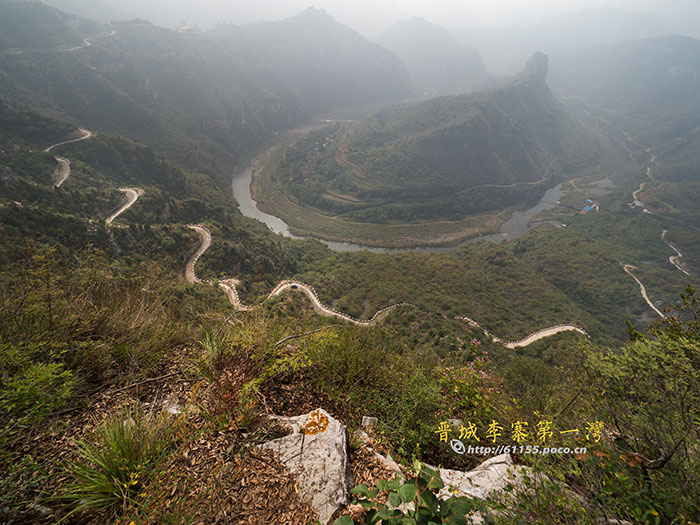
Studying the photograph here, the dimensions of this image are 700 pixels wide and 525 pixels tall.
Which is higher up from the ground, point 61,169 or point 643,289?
point 61,169

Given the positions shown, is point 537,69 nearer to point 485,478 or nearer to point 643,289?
point 643,289

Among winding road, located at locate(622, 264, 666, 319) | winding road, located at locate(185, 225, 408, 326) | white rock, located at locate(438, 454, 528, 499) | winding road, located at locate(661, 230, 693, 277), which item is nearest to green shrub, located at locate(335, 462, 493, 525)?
white rock, located at locate(438, 454, 528, 499)

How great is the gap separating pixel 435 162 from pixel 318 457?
387 feet

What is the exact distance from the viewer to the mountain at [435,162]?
97875mm

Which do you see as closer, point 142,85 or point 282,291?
point 282,291

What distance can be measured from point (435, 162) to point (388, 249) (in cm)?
5138

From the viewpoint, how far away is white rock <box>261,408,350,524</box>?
11.1ft

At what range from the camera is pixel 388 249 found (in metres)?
79.6

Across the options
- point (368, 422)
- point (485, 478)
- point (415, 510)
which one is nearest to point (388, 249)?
point (368, 422)

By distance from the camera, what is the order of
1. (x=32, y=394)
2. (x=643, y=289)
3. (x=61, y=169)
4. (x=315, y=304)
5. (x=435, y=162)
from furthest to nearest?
(x=435, y=162), (x=643, y=289), (x=61, y=169), (x=315, y=304), (x=32, y=394)

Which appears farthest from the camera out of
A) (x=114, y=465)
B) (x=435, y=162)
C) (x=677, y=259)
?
(x=435, y=162)

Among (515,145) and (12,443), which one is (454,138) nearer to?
(515,145)

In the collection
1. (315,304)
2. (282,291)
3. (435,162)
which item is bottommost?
(315,304)

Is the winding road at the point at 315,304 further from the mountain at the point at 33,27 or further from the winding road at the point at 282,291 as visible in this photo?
the mountain at the point at 33,27
